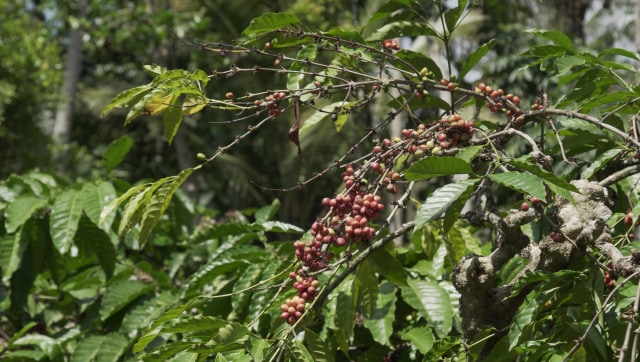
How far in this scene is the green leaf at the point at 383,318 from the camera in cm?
209

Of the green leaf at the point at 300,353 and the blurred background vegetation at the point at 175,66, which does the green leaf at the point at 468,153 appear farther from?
the blurred background vegetation at the point at 175,66

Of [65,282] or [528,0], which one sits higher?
[528,0]

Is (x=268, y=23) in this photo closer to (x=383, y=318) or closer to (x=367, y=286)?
(x=367, y=286)

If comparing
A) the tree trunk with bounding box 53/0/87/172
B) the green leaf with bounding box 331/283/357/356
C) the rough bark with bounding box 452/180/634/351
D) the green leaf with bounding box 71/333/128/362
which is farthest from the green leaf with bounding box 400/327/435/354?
the tree trunk with bounding box 53/0/87/172

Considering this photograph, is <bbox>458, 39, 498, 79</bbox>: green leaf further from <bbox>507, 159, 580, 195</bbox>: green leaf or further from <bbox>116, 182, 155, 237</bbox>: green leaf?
<bbox>116, 182, 155, 237</bbox>: green leaf

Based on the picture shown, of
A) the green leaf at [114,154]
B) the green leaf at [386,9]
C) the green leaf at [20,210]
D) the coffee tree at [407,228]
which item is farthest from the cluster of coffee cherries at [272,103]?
the green leaf at [114,154]

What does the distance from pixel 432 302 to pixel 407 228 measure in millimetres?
422

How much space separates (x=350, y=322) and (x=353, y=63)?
0.63 metres

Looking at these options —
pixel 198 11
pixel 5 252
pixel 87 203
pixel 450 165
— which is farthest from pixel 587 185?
pixel 198 11

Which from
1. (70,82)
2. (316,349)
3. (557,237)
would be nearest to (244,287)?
(316,349)

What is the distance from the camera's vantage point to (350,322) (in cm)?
201

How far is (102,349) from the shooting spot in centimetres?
251

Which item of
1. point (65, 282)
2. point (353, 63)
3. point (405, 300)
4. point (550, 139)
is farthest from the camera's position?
point (65, 282)

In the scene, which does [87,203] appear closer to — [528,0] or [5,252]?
[5,252]
